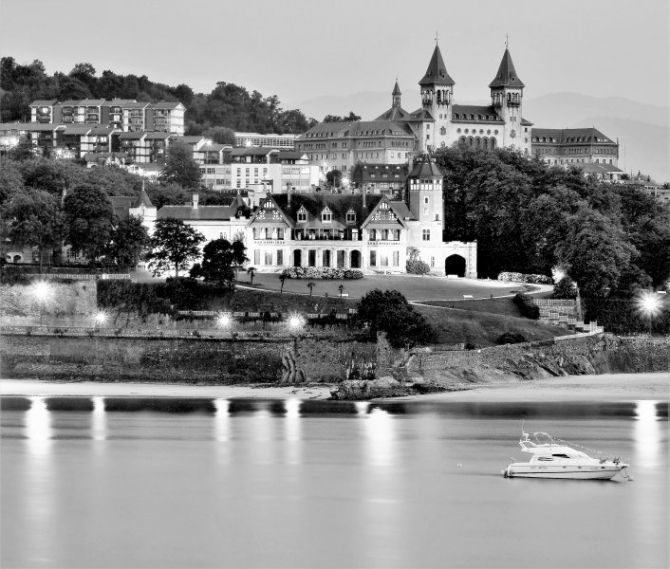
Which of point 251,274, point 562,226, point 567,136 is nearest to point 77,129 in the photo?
point 567,136

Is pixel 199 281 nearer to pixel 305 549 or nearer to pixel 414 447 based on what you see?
pixel 414 447

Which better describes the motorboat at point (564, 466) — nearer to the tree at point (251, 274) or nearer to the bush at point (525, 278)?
the tree at point (251, 274)

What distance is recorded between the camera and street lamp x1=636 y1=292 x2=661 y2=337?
8469 centimetres

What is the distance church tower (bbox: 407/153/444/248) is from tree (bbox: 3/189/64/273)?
19.1m

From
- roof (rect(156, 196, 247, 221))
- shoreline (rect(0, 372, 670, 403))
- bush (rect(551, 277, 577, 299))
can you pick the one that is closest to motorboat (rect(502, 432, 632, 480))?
shoreline (rect(0, 372, 670, 403))

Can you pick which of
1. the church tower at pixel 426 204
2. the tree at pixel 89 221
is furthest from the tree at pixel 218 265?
the church tower at pixel 426 204

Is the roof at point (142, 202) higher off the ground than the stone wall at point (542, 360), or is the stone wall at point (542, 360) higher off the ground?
the roof at point (142, 202)

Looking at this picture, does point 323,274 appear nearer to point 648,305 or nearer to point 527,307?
point 527,307

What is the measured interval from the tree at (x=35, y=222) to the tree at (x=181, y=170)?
57.0 metres

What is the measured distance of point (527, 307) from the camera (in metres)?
79.8

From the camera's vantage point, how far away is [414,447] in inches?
2093

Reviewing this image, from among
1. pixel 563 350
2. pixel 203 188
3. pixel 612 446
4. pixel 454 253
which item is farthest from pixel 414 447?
pixel 203 188

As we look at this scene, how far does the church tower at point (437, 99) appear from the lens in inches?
6614

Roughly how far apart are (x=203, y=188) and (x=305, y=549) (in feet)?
361
